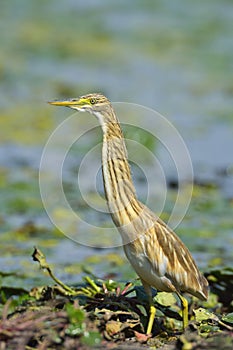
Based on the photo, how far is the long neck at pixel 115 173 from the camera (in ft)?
16.1

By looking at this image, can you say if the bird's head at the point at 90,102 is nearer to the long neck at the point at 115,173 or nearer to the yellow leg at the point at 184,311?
the long neck at the point at 115,173

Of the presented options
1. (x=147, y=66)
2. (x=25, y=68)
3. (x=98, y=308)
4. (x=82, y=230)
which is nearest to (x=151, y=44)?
(x=147, y=66)

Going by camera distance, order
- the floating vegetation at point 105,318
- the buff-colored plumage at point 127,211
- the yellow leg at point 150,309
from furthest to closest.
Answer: the yellow leg at point 150,309 < the buff-colored plumage at point 127,211 < the floating vegetation at point 105,318

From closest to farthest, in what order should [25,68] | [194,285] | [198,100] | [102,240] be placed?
1. [194,285]
2. [102,240]
3. [198,100]
4. [25,68]

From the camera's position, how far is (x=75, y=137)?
1111 centimetres

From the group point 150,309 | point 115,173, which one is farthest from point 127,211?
point 150,309

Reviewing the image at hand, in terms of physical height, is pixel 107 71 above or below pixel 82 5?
below

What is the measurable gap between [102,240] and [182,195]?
1454mm

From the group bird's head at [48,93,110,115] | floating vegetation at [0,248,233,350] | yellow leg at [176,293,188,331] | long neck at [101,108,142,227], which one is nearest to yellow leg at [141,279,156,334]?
floating vegetation at [0,248,233,350]

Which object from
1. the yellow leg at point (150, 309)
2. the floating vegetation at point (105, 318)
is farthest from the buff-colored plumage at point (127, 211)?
the floating vegetation at point (105, 318)

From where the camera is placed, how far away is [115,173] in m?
4.92

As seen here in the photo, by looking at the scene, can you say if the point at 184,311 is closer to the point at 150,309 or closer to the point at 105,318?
the point at 150,309

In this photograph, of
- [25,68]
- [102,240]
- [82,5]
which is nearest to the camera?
[102,240]

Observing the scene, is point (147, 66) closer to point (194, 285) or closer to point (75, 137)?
point (75, 137)
